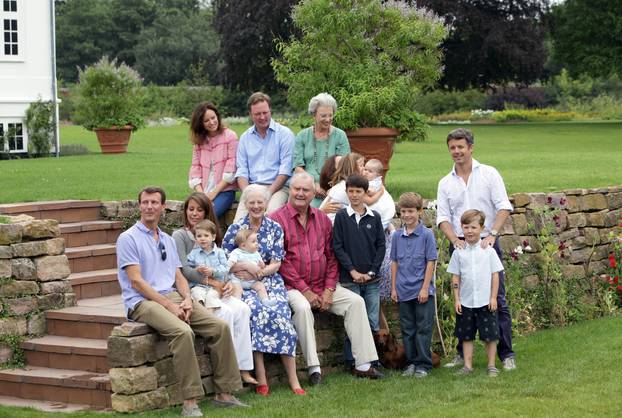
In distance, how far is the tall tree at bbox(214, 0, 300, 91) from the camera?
33031 mm

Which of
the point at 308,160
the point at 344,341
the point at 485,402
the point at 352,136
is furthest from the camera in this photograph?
the point at 352,136

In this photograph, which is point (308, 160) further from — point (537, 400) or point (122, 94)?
point (122, 94)

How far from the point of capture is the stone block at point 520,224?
10.9m

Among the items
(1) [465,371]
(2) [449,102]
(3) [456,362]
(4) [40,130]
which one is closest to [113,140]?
(4) [40,130]

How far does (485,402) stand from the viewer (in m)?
7.45

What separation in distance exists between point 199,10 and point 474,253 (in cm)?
5936

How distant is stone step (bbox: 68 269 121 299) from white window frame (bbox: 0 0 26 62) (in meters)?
14.3

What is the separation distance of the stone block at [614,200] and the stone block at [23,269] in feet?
20.7

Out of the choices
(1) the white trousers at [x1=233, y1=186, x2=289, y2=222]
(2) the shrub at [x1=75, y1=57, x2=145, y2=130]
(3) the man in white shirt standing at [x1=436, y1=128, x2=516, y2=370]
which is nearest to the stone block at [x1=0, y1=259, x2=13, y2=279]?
(1) the white trousers at [x1=233, y1=186, x2=289, y2=222]

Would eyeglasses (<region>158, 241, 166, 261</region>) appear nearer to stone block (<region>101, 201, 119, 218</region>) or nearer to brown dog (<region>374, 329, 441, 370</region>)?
brown dog (<region>374, 329, 441, 370</region>)

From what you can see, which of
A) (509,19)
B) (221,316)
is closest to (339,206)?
(221,316)

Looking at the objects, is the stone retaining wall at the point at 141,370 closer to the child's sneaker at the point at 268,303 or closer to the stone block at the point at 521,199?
the child's sneaker at the point at 268,303

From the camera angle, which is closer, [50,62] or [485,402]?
[485,402]

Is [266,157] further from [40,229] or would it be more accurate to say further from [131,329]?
[131,329]
